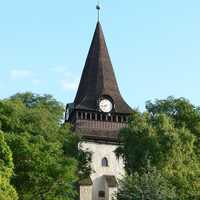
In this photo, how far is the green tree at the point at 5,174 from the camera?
108 ft

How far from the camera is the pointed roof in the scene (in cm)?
5862

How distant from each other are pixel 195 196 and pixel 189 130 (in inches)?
250

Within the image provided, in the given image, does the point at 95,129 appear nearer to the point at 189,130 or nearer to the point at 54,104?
the point at 54,104

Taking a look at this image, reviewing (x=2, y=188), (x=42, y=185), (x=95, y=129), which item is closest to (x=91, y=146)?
(x=95, y=129)

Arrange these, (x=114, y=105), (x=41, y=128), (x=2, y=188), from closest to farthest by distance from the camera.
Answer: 1. (x=2, y=188)
2. (x=41, y=128)
3. (x=114, y=105)

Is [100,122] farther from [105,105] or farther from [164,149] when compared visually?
[164,149]

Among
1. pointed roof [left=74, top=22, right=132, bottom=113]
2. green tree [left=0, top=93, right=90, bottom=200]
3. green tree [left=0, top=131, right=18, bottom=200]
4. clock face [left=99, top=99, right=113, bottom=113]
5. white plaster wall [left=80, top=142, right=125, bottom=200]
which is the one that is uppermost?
pointed roof [left=74, top=22, right=132, bottom=113]

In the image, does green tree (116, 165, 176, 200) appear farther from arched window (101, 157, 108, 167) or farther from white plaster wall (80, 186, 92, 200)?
arched window (101, 157, 108, 167)

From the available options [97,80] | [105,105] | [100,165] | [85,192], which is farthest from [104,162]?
[97,80]

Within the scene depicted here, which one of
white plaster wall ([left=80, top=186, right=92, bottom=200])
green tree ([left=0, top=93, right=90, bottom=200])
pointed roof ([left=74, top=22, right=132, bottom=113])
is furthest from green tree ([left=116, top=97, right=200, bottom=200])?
pointed roof ([left=74, top=22, right=132, bottom=113])

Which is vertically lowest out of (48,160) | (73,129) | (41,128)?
(48,160)

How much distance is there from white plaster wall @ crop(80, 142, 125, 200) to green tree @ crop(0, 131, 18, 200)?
2052 cm

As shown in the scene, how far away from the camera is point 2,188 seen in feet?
108

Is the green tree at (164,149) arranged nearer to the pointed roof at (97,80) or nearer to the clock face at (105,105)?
the clock face at (105,105)
